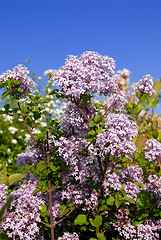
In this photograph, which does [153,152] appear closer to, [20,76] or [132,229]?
[132,229]

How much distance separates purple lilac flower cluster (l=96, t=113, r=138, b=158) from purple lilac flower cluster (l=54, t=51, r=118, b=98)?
1.39 ft

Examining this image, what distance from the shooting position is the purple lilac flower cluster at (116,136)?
235cm

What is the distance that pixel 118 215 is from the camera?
9.69 ft

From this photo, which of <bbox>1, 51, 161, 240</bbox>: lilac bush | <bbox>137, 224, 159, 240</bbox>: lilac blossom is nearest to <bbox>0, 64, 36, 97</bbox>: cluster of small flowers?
<bbox>1, 51, 161, 240</bbox>: lilac bush

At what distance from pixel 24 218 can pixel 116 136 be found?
1.36 metres

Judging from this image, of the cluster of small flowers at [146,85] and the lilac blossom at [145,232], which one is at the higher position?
the cluster of small flowers at [146,85]

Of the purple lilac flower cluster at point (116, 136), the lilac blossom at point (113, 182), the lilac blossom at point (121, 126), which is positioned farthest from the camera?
the lilac blossom at point (113, 182)

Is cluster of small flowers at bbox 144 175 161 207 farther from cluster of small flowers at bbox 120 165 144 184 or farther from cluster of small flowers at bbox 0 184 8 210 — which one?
cluster of small flowers at bbox 0 184 8 210

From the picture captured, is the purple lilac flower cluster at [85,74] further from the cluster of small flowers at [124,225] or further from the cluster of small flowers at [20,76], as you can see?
the cluster of small flowers at [124,225]

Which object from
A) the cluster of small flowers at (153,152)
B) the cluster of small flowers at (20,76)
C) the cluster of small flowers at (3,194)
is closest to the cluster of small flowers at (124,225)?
the cluster of small flowers at (153,152)

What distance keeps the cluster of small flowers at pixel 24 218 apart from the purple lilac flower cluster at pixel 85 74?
131cm

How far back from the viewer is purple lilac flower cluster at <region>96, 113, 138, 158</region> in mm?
2352

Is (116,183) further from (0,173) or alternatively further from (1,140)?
(1,140)

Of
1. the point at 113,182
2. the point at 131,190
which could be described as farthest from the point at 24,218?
the point at 131,190
